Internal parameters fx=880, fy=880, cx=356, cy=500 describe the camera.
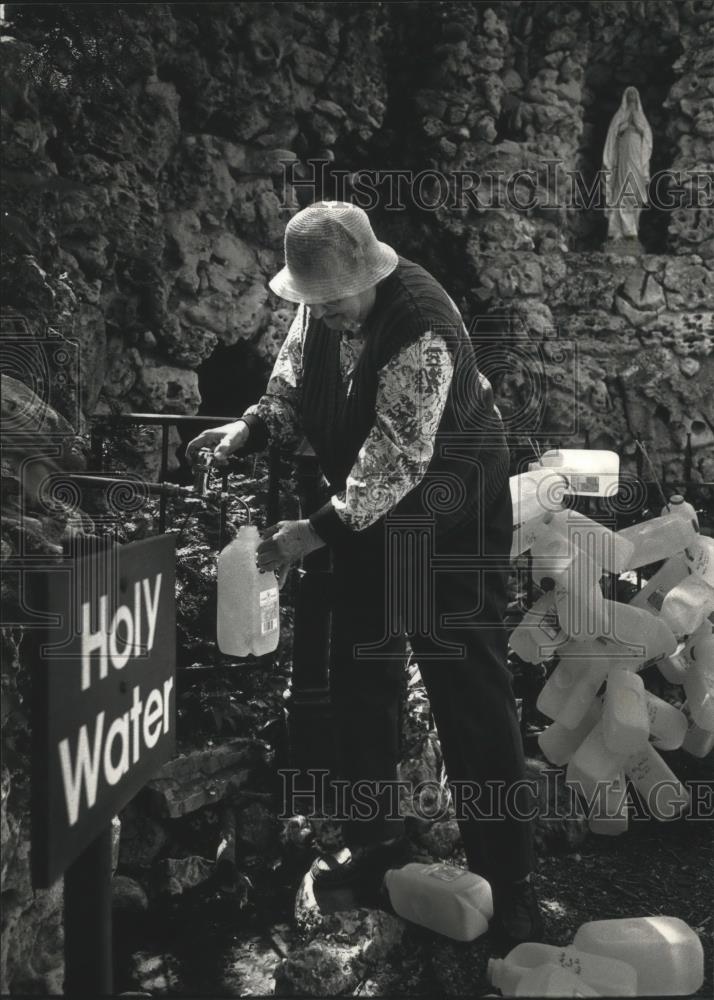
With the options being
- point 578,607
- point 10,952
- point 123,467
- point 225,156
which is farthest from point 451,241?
point 10,952

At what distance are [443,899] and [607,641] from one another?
0.92 meters

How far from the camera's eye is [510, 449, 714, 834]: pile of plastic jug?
258 cm

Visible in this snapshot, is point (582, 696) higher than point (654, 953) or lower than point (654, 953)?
higher

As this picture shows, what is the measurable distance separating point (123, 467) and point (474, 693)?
2662mm

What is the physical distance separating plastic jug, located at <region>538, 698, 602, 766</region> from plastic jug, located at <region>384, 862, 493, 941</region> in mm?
632

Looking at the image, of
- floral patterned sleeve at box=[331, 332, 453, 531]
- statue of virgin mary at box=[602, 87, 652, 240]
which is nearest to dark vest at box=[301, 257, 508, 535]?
floral patterned sleeve at box=[331, 332, 453, 531]

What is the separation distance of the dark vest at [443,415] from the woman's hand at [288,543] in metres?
0.21

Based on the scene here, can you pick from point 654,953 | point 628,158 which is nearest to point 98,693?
point 654,953

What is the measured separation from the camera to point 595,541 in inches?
103

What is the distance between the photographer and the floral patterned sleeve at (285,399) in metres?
2.27

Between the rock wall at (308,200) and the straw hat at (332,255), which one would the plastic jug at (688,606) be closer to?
the straw hat at (332,255)

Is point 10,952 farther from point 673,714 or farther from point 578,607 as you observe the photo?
point 673,714

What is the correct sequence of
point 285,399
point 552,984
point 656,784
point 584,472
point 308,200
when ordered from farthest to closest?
point 308,200 → point 584,472 → point 656,784 → point 285,399 → point 552,984

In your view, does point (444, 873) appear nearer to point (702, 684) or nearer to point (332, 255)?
point (702, 684)
